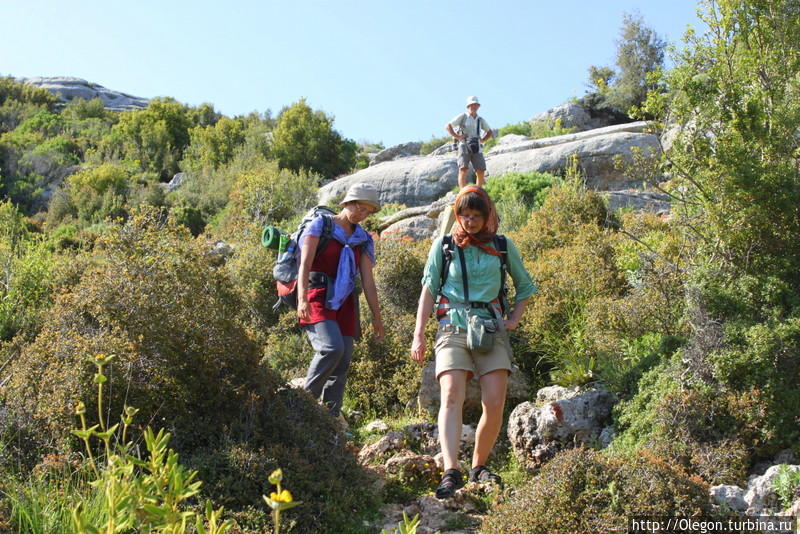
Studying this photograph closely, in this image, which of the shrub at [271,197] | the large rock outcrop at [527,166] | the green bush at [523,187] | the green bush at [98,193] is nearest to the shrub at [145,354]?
the green bush at [523,187]

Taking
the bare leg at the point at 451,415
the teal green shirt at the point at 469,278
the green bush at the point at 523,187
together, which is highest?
the green bush at the point at 523,187

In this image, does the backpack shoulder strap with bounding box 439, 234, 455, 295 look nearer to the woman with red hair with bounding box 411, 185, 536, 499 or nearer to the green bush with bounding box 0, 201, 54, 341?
the woman with red hair with bounding box 411, 185, 536, 499

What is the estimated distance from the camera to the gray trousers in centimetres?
503

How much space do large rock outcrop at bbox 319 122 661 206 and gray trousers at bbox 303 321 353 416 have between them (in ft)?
34.4

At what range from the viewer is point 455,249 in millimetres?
4648

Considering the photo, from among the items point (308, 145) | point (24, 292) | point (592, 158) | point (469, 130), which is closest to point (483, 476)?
point (24, 292)

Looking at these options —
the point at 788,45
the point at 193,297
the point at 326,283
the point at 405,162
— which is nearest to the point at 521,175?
the point at 405,162

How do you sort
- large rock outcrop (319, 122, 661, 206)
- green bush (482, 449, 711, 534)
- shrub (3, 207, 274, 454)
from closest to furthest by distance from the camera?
green bush (482, 449, 711, 534) < shrub (3, 207, 274, 454) < large rock outcrop (319, 122, 661, 206)

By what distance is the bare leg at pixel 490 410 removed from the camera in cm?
438

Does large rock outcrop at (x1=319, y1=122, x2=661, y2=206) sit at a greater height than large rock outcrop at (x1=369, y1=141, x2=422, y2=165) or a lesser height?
lesser

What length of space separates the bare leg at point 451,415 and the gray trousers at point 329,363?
939 mm

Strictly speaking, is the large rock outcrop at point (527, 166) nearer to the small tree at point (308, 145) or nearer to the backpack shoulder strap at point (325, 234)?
the small tree at point (308, 145)

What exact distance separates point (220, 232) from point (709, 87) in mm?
10273

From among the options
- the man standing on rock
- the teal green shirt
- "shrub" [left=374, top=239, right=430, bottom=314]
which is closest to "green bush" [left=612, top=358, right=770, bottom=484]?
the teal green shirt
